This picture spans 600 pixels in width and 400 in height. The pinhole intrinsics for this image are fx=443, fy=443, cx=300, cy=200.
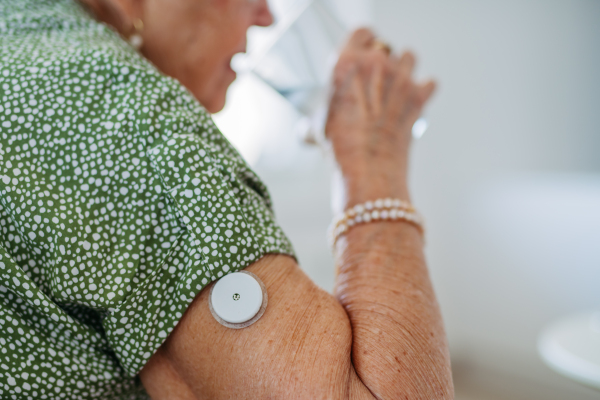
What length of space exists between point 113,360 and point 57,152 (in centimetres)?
18

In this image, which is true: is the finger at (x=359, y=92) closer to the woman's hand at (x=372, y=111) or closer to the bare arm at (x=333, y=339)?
the woman's hand at (x=372, y=111)

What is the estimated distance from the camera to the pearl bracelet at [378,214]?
0.47 m

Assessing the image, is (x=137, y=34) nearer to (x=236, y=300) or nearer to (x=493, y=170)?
(x=236, y=300)

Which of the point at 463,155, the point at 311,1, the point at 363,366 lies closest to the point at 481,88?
the point at 463,155

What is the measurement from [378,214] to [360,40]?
11.6 inches

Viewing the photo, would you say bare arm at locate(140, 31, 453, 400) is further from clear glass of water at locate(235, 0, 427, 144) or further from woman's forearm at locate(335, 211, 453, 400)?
clear glass of water at locate(235, 0, 427, 144)

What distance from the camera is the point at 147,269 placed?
0.34 m

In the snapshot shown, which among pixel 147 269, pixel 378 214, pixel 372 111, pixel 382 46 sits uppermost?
pixel 382 46

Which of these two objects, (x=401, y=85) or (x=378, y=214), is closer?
(x=378, y=214)

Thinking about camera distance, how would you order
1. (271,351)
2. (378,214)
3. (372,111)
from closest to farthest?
(271,351) < (378,214) < (372,111)

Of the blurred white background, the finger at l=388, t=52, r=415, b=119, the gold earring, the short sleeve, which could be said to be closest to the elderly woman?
the short sleeve

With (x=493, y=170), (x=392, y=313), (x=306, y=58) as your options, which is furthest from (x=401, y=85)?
(x=493, y=170)

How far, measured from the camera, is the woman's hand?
0.54 meters

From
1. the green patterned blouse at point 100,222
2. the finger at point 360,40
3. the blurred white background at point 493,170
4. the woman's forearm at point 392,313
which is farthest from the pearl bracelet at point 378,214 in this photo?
the blurred white background at point 493,170
